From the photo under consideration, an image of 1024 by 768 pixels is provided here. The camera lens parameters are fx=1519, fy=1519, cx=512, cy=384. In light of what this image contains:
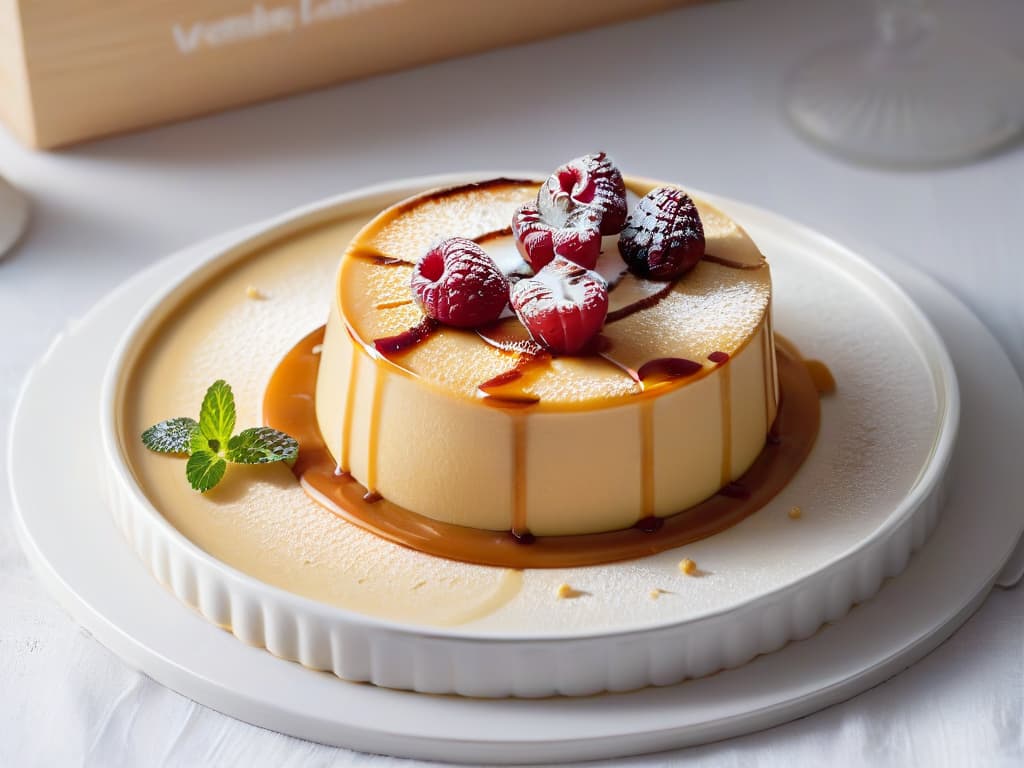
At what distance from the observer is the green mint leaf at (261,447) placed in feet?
6.79

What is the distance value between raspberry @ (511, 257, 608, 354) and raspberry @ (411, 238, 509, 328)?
0.03 metres

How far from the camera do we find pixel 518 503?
197cm

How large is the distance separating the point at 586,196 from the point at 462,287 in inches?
10.6

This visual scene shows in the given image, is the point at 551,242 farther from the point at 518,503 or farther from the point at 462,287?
the point at 518,503

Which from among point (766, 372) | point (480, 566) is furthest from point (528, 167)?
point (480, 566)

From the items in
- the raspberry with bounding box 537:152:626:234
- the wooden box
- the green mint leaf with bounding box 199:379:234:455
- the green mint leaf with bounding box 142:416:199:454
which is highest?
the raspberry with bounding box 537:152:626:234

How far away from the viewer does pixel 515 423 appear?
1.91 meters

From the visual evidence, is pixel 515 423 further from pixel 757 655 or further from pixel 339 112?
pixel 339 112

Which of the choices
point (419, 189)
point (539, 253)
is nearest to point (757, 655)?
point (539, 253)

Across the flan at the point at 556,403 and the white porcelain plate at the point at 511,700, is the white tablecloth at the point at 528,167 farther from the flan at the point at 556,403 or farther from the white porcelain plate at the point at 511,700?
the flan at the point at 556,403

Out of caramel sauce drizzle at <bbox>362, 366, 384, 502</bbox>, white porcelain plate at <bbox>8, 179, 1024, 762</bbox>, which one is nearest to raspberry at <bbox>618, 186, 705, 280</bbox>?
caramel sauce drizzle at <bbox>362, 366, 384, 502</bbox>

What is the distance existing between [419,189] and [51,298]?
0.67 meters

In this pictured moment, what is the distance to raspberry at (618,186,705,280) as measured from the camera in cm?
206

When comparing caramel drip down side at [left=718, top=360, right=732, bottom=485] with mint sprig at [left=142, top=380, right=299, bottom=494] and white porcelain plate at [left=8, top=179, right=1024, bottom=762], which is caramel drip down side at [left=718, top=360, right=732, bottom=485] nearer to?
white porcelain plate at [left=8, top=179, right=1024, bottom=762]
